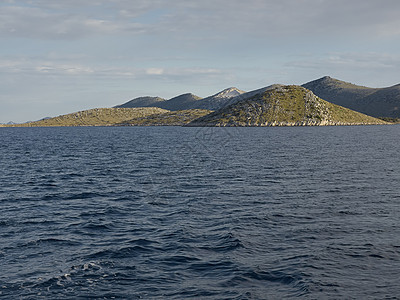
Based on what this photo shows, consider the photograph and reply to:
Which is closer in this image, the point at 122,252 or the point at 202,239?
the point at 122,252

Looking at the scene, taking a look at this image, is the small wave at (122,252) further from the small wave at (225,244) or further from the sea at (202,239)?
the small wave at (225,244)

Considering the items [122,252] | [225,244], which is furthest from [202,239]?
[122,252]

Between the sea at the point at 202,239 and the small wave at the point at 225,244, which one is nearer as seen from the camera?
the sea at the point at 202,239

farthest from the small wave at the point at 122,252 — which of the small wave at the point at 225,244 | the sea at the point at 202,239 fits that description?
the small wave at the point at 225,244

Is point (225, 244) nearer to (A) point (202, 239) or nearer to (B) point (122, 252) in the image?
(A) point (202, 239)

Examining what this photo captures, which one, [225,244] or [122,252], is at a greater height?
[122,252]

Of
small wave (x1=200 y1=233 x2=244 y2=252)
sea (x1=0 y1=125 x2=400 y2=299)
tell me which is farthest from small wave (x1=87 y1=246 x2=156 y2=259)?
small wave (x1=200 y1=233 x2=244 y2=252)

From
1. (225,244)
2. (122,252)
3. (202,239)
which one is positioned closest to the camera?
(122,252)

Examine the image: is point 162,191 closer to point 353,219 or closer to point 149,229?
point 149,229

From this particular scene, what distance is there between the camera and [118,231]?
29703 millimetres

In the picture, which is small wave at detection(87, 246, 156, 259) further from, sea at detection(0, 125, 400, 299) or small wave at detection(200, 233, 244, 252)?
small wave at detection(200, 233, 244, 252)

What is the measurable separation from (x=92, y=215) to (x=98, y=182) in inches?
777

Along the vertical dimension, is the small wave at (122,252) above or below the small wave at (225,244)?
above

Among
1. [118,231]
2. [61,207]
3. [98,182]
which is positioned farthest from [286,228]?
[98,182]
